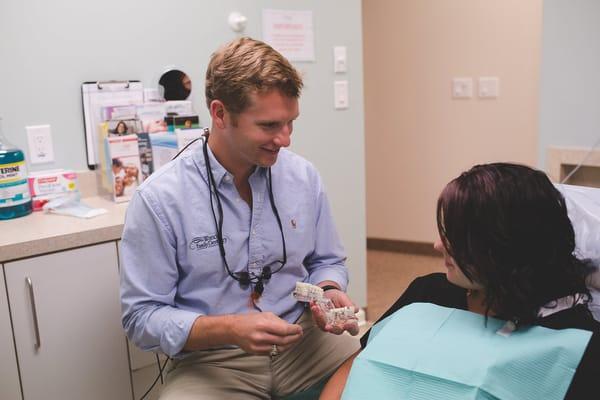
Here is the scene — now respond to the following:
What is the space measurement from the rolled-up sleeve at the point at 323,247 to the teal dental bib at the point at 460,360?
15.4 inches

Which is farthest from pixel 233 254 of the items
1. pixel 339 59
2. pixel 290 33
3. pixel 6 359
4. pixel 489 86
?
pixel 489 86

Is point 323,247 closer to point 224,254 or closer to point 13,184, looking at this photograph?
point 224,254

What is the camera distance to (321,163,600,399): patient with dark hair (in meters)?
1.08

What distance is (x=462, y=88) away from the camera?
12.5 ft

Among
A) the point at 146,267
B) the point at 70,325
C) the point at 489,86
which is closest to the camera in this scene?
the point at 146,267

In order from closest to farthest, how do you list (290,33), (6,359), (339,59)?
(6,359), (290,33), (339,59)

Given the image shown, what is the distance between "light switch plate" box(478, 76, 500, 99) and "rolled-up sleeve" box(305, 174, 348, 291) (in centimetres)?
241

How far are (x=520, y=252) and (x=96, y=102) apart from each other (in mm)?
1584

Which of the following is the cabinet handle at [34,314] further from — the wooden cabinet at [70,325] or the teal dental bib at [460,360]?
the teal dental bib at [460,360]

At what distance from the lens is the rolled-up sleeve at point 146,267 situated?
1.39 meters

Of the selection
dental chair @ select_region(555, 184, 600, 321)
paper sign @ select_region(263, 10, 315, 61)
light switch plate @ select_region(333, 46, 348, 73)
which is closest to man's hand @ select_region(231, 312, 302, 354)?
dental chair @ select_region(555, 184, 600, 321)

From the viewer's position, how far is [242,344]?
4.29ft

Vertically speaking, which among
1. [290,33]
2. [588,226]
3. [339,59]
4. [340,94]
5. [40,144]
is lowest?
Answer: [588,226]

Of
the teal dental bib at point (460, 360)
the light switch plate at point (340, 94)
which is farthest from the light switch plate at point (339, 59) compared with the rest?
the teal dental bib at point (460, 360)
